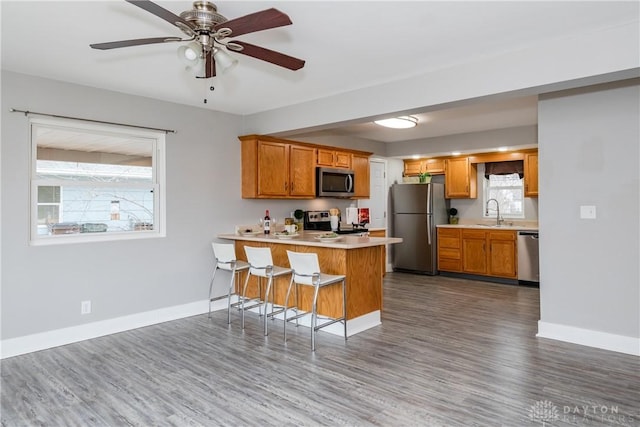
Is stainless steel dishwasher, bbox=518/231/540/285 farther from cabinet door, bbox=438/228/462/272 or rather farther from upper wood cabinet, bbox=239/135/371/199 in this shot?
upper wood cabinet, bbox=239/135/371/199

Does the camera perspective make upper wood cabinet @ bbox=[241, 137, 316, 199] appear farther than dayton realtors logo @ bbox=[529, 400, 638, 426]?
Yes

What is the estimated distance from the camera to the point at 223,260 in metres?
4.46

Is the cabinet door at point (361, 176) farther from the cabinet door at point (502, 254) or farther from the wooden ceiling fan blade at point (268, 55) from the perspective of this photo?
the wooden ceiling fan blade at point (268, 55)

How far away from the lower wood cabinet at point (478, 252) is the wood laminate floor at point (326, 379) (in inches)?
89.3

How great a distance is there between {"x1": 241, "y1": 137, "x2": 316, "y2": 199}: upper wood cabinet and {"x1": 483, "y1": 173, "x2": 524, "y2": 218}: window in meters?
3.50

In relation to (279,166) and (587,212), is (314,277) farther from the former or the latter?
(587,212)

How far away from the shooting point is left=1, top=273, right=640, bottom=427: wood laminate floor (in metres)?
2.40

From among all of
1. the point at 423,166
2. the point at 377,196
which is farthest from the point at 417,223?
the point at 423,166

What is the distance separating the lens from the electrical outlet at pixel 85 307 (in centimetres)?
384

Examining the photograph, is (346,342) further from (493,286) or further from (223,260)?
(493,286)

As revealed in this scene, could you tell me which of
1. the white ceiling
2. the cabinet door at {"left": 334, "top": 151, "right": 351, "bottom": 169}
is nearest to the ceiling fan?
the white ceiling

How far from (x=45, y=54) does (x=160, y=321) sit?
2.71 metres

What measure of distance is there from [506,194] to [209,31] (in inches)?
244

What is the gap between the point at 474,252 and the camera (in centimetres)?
668
